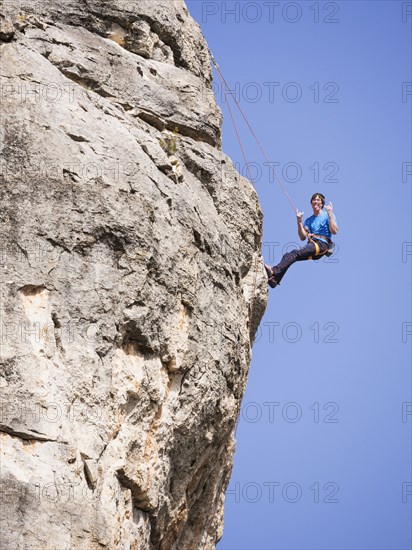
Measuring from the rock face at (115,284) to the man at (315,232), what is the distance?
273cm

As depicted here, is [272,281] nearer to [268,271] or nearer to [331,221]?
[268,271]

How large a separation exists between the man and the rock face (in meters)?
2.73

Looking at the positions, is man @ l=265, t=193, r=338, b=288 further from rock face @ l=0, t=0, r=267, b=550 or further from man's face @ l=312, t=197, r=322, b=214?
rock face @ l=0, t=0, r=267, b=550

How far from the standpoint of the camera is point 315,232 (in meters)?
26.3

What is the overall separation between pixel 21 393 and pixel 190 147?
7.30 metres

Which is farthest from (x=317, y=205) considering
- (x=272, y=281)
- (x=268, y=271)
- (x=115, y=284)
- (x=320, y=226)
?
(x=115, y=284)

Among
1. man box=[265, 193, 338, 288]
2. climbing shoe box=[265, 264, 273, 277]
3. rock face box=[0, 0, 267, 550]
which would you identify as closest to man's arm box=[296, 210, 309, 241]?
man box=[265, 193, 338, 288]

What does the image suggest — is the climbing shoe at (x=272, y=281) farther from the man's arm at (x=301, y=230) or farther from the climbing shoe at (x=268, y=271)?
the man's arm at (x=301, y=230)

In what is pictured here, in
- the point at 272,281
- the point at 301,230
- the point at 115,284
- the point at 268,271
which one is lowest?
the point at 115,284

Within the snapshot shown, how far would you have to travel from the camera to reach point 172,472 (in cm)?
1888

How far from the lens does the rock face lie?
52.4 ft

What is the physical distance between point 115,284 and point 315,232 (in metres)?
9.61

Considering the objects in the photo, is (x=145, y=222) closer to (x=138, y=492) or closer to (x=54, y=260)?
(x=54, y=260)

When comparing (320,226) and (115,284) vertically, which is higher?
(320,226)
